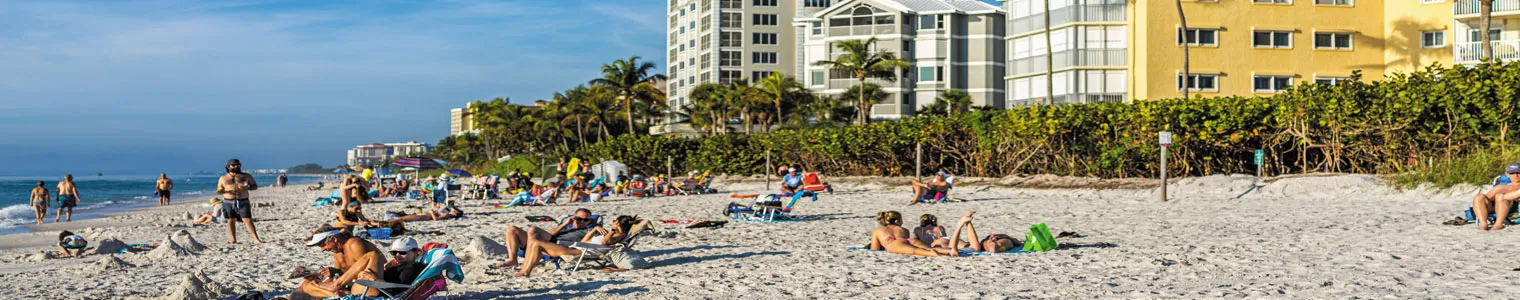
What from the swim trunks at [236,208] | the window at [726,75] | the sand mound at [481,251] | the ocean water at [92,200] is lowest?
the ocean water at [92,200]

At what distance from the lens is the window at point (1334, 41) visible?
1486 inches

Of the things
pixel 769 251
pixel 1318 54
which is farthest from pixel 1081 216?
pixel 1318 54

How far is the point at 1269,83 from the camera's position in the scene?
38062mm

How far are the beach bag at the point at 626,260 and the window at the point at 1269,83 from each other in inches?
1283

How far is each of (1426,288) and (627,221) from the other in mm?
6309

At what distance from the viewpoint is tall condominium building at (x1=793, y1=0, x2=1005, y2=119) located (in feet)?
182

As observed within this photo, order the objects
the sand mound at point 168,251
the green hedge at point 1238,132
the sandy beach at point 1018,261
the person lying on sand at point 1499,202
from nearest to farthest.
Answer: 1. the sandy beach at point 1018,261
2. the person lying on sand at point 1499,202
3. the sand mound at point 168,251
4. the green hedge at point 1238,132

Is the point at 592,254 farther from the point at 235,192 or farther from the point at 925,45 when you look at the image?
the point at 925,45

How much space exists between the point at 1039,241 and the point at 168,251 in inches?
362

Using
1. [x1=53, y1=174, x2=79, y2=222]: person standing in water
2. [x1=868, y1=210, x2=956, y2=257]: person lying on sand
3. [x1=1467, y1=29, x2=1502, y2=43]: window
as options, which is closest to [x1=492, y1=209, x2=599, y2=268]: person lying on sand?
[x1=868, y1=210, x2=956, y2=257]: person lying on sand

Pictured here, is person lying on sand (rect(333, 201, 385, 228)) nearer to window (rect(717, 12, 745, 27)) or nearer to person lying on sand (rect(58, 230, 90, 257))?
person lying on sand (rect(58, 230, 90, 257))

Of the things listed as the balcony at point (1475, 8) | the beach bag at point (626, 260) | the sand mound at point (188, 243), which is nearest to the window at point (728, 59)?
the balcony at point (1475, 8)

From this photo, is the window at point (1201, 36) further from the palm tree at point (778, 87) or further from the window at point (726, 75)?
the window at point (726, 75)

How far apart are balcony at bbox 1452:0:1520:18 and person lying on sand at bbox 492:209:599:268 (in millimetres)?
32928
